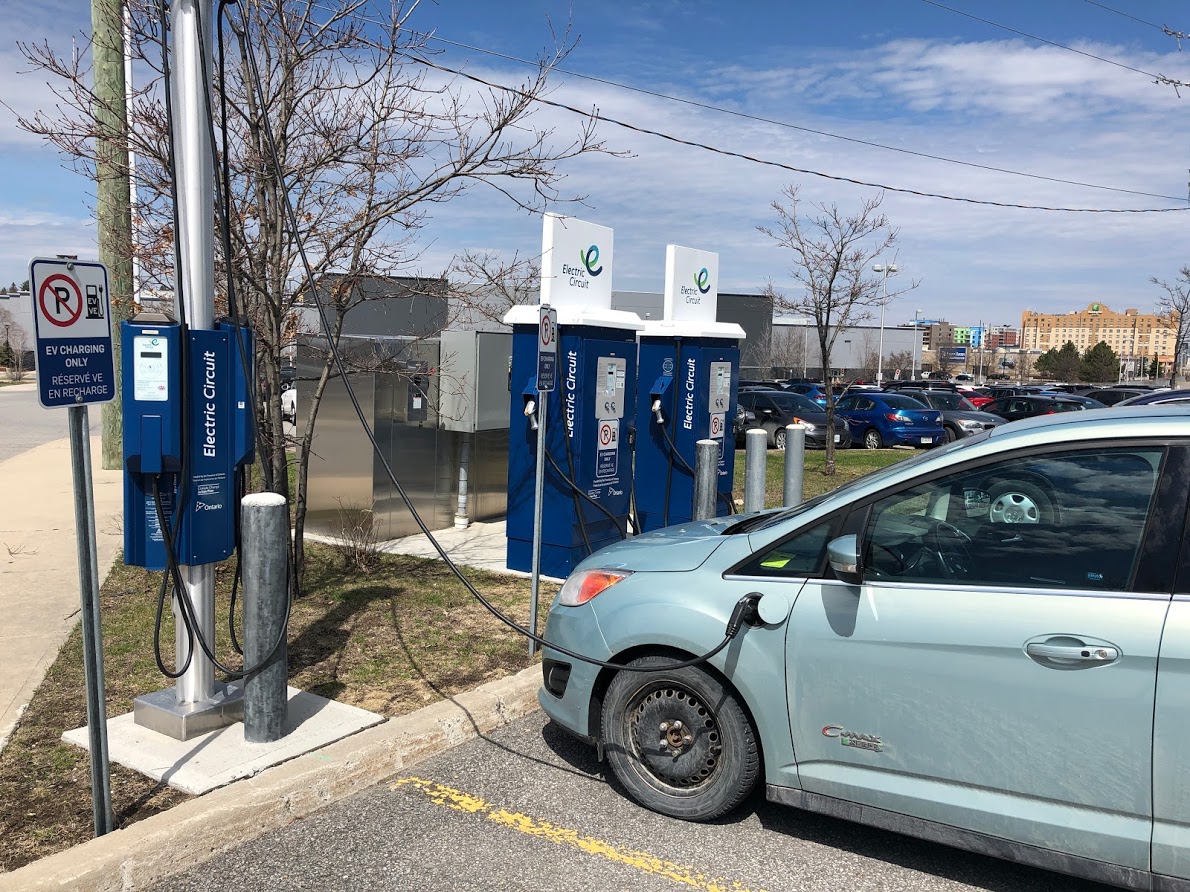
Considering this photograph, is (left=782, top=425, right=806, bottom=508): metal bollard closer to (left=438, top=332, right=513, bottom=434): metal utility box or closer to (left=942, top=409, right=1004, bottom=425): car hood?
(left=438, top=332, right=513, bottom=434): metal utility box

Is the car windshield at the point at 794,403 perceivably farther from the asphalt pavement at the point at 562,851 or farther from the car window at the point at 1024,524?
the car window at the point at 1024,524

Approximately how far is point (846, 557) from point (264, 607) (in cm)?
263

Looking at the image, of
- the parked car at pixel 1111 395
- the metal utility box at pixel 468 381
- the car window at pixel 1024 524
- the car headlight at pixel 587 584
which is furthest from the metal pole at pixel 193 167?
the parked car at pixel 1111 395

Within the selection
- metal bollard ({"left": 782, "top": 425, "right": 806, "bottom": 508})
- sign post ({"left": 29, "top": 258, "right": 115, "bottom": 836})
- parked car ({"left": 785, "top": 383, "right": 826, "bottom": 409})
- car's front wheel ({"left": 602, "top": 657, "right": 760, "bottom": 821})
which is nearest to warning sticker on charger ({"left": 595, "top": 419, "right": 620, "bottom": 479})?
metal bollard ({"left": 782, "top": 425, "right": 806, "bottom": 508})

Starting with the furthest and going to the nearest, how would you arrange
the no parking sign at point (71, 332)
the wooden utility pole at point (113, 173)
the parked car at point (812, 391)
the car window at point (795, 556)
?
the parked car at point (812, 391)
the wooden utility pole at point (113, 173)
the car window at point (795, 556)
the no parking sign at point (71, 332)

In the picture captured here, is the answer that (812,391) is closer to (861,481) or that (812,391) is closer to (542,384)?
(542,384)

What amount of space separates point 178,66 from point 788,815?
170 inches

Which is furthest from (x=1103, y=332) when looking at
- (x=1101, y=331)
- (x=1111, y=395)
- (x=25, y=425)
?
(x=25, y=425)

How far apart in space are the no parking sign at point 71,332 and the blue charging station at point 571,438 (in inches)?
177

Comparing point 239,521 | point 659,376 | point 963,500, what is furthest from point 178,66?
point 659,376

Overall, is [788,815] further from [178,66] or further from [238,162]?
[238,162]

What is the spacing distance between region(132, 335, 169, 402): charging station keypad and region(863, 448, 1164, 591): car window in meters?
3.10

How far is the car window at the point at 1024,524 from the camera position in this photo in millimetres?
3420

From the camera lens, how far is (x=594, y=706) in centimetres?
448
